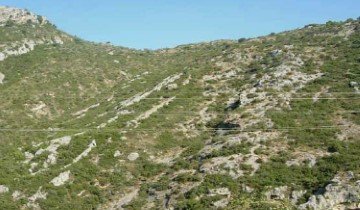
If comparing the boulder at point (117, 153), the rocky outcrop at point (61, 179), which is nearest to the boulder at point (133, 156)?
the boulder at point (117, 153)

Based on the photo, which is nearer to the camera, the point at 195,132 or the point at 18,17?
the point at 195,132

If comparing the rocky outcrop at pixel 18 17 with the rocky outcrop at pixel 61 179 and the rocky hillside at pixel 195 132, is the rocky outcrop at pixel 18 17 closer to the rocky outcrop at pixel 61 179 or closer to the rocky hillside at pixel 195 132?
the rocky hillside at pixel 195 132

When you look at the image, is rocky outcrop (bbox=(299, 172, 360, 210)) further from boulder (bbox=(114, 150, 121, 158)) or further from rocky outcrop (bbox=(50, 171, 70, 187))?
rocky outcrop (bbox=(50, 171, 70, 187))

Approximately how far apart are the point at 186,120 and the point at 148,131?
513 cm

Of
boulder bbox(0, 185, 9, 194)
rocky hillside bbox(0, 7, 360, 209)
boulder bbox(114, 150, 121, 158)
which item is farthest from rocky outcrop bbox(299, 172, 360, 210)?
boulder bbox(0, 185, 9, 194)

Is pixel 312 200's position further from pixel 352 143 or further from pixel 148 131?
pixel 148 131

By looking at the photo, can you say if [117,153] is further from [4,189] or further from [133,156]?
[4,189]

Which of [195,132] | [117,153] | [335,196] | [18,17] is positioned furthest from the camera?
[18,17]

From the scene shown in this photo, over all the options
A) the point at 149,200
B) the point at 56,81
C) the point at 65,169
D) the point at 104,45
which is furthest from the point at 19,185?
the point at 104,45

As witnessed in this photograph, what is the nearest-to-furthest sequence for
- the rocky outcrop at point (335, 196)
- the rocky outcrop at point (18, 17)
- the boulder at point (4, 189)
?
the rocky outcrop at point (335, 196), the boulder at point (4, 189), the rocky outcrop at point (18, 17)

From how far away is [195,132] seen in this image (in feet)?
176

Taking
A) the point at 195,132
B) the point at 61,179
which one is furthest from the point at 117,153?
the point at 195,132

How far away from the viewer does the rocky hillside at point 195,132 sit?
3909cm

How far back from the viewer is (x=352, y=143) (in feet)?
141
